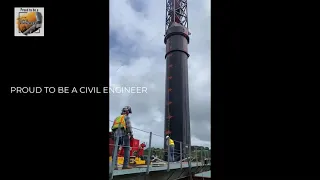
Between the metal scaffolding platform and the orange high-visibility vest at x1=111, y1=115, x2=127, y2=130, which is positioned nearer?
the metal scaffolding platform

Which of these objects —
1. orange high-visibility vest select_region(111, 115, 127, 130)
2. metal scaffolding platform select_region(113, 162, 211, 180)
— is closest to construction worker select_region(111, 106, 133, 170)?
orange high-visibility vest select_region(111, 115, 127, 130)

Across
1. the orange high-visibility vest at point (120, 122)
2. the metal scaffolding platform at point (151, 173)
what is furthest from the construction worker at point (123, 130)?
the metal scaffolding platform at point (151, 173)

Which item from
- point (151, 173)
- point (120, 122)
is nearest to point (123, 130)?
point (120, 122)

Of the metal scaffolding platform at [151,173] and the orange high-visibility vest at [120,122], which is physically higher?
the orange high-visibility vest at [120,122]

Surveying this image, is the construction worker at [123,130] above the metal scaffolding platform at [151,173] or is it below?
above

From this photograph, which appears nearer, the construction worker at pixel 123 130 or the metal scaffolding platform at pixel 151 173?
the metal scaffolding platform at pixel 151 173

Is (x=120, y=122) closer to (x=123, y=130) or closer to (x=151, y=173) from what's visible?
(x=123, y=130)

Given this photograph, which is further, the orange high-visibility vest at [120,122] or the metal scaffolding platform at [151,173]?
the orange high-visibility vest at [120,122]

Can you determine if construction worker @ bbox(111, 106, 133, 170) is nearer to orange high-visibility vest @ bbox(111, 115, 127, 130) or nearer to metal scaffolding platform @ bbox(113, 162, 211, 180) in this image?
orange high-visibility vest @ bbox(111, 115, 127, 130)

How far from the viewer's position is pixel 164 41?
11664 millimetres

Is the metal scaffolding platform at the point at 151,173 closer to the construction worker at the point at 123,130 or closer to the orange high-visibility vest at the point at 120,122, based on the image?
the construction worker at the point at 123,130
